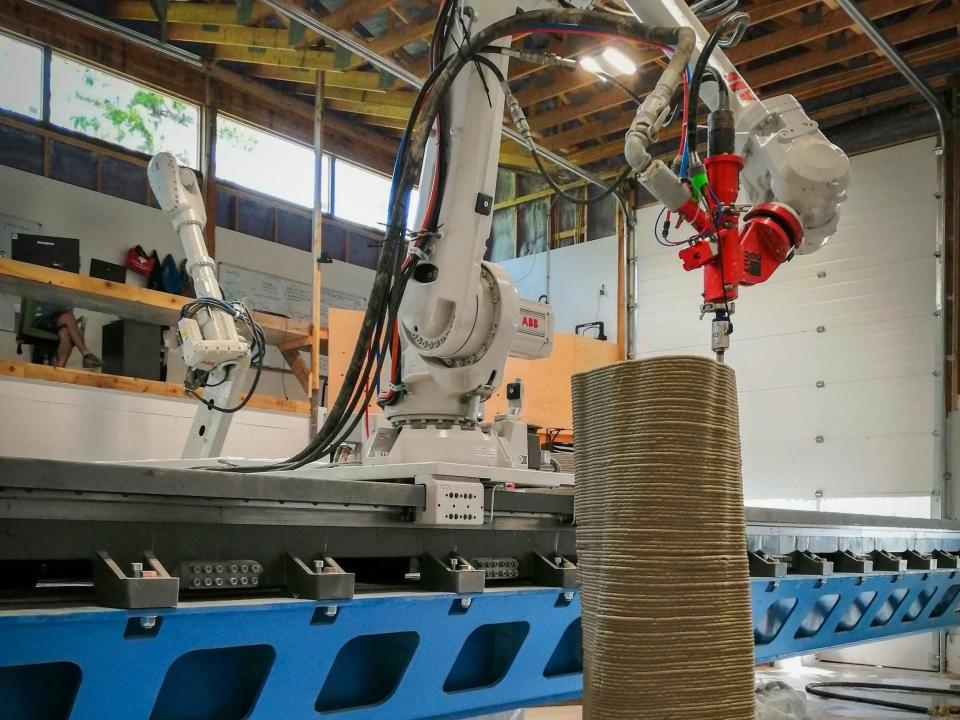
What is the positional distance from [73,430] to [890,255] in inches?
276

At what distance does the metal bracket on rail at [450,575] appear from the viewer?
102 inches

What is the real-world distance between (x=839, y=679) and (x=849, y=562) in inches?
106

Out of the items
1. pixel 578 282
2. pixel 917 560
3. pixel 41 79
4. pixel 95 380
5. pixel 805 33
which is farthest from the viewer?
pixel 578 282

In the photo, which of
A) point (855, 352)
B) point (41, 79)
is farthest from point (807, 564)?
point (41, 79)

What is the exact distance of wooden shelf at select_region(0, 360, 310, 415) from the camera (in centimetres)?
604

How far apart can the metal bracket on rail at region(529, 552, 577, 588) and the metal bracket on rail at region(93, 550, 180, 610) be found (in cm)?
137

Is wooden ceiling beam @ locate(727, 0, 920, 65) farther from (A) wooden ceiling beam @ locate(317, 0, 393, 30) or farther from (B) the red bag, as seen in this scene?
(B) the red bag

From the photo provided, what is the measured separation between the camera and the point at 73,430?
640 centimetres

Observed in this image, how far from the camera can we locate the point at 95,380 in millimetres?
6418

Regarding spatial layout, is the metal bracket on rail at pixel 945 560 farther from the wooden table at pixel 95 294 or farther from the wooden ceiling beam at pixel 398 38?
the wooden ceiling beam at pixel 398 38

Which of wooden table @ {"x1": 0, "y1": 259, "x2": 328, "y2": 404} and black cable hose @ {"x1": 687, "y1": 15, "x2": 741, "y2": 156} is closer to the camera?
black cable hose @ {"x1": 687, "y1": 15, "x2": 741, "y2": 156}

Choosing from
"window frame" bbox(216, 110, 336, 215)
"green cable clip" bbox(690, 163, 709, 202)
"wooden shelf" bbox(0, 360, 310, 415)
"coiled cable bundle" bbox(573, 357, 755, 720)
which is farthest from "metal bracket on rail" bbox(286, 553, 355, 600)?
"window frame" bbox(216, 110, 336, 215)

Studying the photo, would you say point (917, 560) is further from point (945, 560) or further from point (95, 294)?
point (95, 294)

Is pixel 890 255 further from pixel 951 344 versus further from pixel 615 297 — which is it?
pixel 615 297
